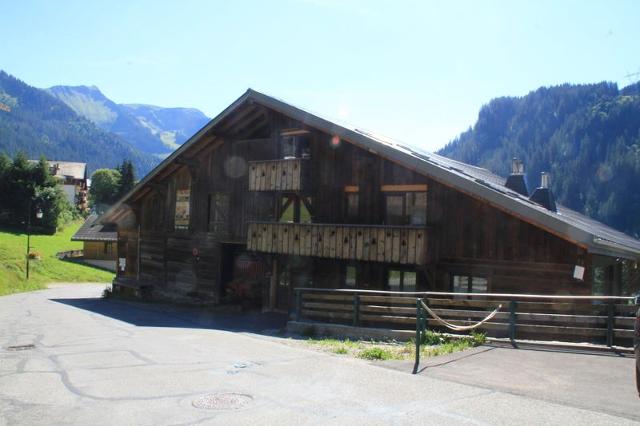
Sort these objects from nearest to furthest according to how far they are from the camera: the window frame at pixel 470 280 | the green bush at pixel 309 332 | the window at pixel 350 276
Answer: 1. the green bush at pixel 309 332
2. the window frame at pixel 470 280
3. the window at pixel 350 276

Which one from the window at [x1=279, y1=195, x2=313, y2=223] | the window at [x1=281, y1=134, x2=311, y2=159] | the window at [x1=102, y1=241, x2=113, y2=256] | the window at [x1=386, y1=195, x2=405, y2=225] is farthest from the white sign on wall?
the window at [x1=102, y1=241, x2=113, y2=256]

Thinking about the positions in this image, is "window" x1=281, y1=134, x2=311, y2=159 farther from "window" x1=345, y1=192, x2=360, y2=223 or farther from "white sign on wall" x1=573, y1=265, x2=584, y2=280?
"white sign on wall" x1=573, y1=265, x2=584, y2=280

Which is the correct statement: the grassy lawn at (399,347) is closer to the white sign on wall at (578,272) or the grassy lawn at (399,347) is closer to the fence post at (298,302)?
the fence post at (298,302)

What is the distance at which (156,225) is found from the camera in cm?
2950

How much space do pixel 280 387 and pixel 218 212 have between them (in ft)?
57.7

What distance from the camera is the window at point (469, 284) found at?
17.2m

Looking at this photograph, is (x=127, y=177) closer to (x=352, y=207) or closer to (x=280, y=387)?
(x=352, y=207)

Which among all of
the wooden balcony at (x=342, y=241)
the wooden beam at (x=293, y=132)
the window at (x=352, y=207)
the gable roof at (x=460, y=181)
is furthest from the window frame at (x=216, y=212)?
the window at (x=352, y=207)

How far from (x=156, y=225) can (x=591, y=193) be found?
133 m

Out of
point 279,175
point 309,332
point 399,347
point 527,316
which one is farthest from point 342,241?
point 527,316

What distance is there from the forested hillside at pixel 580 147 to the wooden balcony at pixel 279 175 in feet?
428

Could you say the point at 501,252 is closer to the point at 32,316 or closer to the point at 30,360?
the point at 30,360

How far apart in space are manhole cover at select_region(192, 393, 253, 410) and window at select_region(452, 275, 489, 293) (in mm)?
10538

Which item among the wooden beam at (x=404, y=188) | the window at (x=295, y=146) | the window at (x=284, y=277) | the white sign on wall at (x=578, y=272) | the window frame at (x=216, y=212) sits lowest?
the window at (x=284, y=277)
